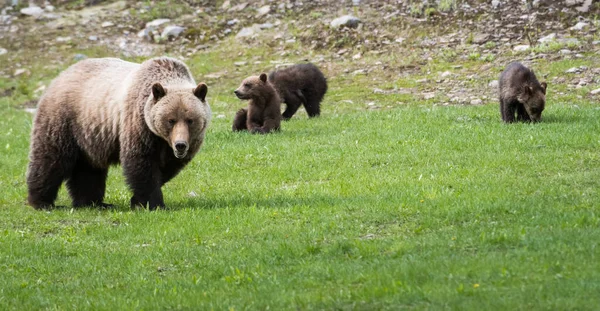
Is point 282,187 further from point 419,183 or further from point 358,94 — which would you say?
point 358,94

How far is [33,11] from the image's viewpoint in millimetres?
33219

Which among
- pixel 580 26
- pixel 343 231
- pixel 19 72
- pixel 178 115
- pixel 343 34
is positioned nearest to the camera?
pixel 343 231

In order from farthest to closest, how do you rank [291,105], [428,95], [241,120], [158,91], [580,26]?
[580,26] → [428,95] → [291,105] → [241,120] → [158,91]

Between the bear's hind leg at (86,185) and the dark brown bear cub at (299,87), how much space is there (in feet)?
26.5

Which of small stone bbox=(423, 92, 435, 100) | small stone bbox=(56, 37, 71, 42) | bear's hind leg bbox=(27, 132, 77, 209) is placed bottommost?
small stone bbox=(423, 92, 435, 100)

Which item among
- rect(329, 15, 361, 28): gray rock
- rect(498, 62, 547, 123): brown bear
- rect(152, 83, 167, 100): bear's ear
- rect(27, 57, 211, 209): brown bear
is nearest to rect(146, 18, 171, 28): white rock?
rect(329, 15, 361, 28): gray rock

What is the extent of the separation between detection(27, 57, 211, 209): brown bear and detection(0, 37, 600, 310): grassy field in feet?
1.43

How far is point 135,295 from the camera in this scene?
7.66 metres

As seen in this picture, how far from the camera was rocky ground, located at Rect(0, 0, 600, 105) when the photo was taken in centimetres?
2394

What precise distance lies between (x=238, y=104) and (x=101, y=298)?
16586mm

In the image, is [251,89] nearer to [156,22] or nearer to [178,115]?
[178,115]

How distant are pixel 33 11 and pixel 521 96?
22.4m

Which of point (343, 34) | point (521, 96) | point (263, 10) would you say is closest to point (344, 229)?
point (521, 96)

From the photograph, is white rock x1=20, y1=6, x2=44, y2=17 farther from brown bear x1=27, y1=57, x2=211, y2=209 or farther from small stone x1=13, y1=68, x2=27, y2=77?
brown bear x1=27, y1=57, x2=211, y2=209
